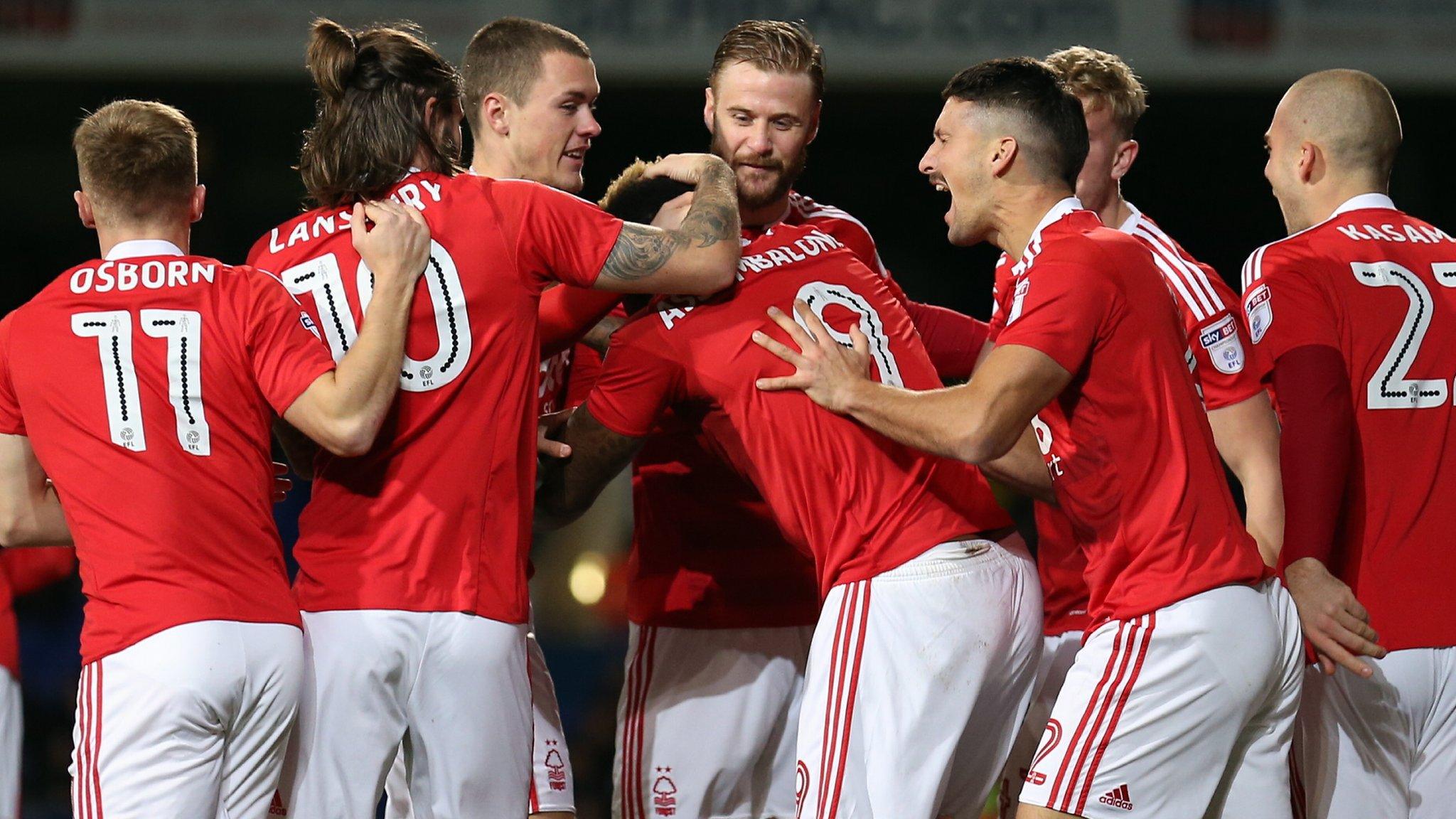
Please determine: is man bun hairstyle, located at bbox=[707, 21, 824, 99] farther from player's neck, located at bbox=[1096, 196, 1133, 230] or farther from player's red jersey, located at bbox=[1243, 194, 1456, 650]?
player's red jersey, located at bbox=[1243, 194, 1456, 650]

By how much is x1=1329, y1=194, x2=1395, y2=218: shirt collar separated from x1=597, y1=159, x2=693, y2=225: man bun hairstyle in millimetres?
1824

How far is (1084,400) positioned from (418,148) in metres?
1.73

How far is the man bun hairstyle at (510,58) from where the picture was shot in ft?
14.6

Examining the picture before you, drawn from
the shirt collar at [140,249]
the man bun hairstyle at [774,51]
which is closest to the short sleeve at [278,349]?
the shirt collar at [140,249]

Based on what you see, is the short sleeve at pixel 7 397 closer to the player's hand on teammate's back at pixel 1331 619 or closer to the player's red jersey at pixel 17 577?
the player's red jersey at pixel 17 577

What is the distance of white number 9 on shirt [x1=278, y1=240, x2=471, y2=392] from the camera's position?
368 cm

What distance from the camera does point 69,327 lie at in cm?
349

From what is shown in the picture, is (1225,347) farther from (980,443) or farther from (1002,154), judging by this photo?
(980,443)

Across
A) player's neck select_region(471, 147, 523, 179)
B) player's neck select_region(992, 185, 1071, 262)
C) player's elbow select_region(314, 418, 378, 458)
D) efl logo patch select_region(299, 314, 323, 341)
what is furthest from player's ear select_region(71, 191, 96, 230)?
player's neck select_region(992, 185, 1071, 262)

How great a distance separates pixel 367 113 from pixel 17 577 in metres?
2.09

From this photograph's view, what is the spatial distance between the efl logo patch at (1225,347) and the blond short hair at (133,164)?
106 inches

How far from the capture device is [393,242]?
3.64 meters

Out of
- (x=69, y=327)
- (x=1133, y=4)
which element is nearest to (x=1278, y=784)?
(x=69, y=327)

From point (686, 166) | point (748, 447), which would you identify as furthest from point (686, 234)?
point (748, 447)
